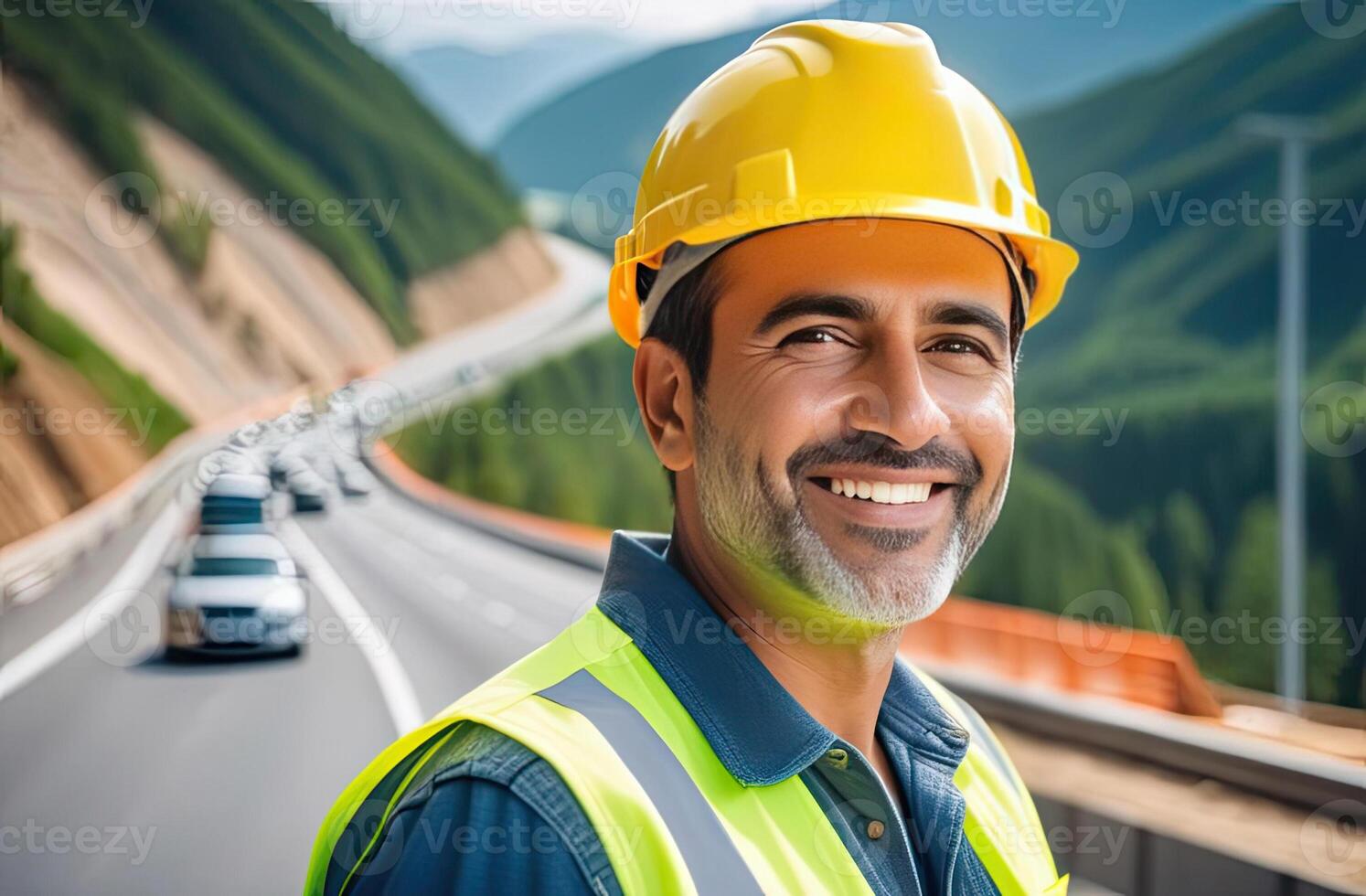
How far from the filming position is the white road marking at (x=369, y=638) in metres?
2.79

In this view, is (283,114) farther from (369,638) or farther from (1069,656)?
(1069,656)

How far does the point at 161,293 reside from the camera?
102 inches

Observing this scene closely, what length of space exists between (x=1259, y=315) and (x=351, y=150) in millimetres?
Answer: 31441

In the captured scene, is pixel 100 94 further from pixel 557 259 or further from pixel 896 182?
pixel 896 182

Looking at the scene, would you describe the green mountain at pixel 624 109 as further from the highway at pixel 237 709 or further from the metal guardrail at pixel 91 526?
the metal guardrail at pixel 91 526

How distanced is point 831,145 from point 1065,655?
561 centimetres

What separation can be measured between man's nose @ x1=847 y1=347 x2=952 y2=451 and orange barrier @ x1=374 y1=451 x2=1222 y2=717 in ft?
11.1

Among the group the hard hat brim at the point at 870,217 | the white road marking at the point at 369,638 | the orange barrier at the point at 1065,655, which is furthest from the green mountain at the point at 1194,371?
the hard hat brim at the point at 870,217

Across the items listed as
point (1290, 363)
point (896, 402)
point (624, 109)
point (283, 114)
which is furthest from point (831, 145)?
point (1290, 363)

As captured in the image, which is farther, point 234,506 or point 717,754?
point 234,506

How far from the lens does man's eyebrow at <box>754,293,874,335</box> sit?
1.20 meters

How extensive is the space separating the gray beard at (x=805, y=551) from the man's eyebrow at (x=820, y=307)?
15cm

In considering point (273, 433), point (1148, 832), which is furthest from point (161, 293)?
point (1148, 832)

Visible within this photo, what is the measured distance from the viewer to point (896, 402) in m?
1.19
